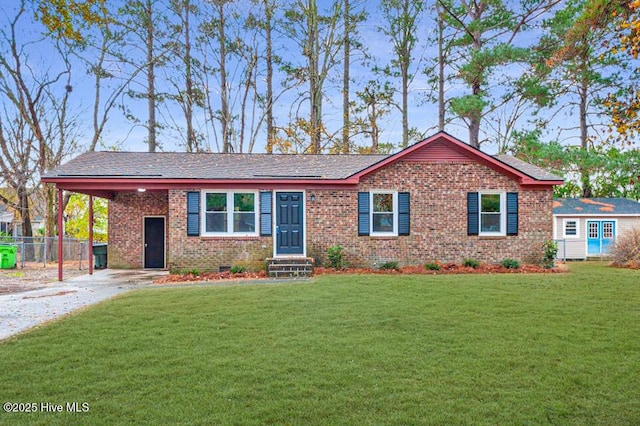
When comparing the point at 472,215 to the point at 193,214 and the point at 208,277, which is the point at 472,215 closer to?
the point at 208,277

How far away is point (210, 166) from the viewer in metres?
15.5

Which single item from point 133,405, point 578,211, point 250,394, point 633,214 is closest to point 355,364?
point 250,394

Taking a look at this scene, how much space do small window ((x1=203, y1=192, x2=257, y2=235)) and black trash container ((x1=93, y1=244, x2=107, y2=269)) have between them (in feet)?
17.4

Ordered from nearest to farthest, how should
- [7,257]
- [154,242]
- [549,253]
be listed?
Result: [549,253] → [154,242] → [7,257]

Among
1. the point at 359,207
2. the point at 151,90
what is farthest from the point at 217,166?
the point at 151,90

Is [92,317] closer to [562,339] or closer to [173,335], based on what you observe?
[173,335]

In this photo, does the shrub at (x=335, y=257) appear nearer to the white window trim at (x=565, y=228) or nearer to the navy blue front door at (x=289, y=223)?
the navy blue front door at (x=289, y=223)

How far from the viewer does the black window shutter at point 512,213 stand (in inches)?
583

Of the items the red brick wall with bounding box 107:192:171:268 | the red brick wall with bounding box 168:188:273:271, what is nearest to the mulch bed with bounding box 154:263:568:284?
the red brick wall with bounding box 168:188:273:271

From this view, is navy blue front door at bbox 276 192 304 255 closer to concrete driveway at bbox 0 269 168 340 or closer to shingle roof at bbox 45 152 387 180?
shingle roof at bbox 45 152 387 180

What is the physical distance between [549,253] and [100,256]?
1586cm

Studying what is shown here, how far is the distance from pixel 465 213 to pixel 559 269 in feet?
11.5

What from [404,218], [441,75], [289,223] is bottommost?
[289,223]

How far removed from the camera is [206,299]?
937 cm
